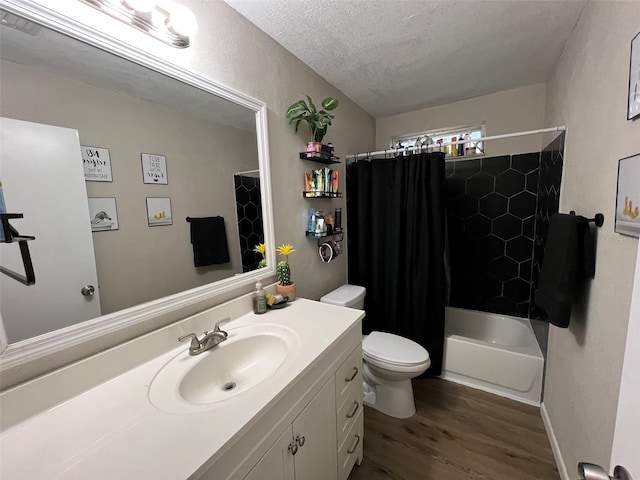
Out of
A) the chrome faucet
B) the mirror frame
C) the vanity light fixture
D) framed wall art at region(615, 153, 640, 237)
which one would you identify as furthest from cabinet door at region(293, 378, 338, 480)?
the vanity light fixture

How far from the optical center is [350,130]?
2266 mm

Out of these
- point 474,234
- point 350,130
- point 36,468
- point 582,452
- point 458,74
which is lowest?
point 582,452

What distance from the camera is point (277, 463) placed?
2.55ft

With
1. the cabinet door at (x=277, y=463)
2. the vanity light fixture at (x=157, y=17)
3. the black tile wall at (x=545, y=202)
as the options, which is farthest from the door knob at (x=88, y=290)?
the black tile wall at (x=545, y=202)

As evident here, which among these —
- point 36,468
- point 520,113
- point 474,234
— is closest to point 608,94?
point 520,113

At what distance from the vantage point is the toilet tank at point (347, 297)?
182cm

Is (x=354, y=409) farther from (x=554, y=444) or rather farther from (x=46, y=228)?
(x=46, y=228)

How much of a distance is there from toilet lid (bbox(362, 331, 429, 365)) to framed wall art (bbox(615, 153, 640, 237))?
3.78 feet

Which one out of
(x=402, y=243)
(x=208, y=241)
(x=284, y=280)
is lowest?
(x=284, y=280)

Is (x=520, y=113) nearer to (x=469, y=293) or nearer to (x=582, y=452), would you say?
(x=469, y=293)

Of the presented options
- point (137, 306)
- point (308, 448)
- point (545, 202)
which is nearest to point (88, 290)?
point (137, 306)

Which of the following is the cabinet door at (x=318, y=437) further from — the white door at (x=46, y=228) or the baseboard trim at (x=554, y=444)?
the baseboard trim at (x=554, y=444)

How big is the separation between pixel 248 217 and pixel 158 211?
1.44ft

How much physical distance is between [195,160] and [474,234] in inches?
93.2
